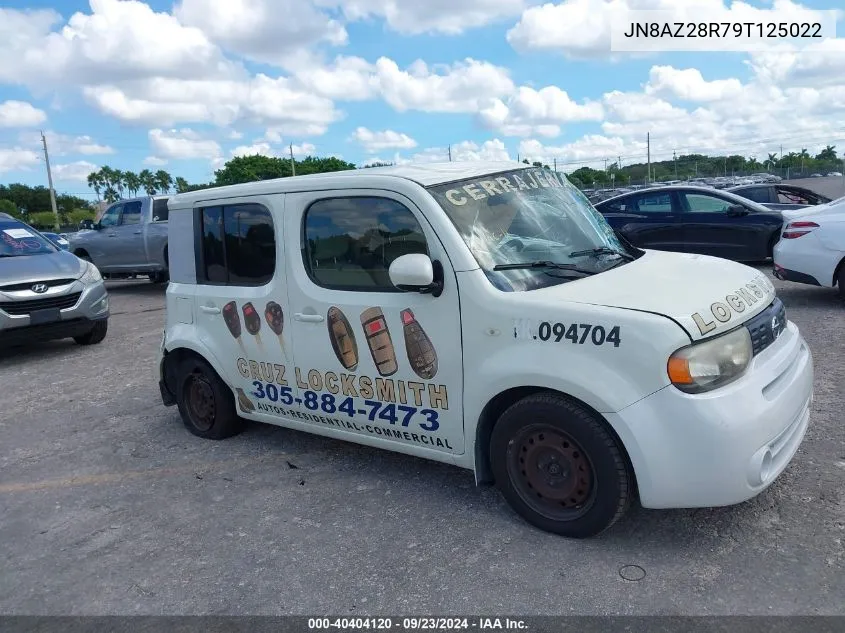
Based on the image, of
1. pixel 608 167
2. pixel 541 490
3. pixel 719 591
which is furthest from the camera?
pixel 608 167

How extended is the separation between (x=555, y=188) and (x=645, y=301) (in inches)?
50.7

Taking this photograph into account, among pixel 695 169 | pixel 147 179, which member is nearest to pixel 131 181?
pixel 147 179

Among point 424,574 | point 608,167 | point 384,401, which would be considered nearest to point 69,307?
point 384,401

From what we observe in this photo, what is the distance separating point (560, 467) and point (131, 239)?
44.0ft

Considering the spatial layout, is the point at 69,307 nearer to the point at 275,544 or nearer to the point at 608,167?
the point at 275,544

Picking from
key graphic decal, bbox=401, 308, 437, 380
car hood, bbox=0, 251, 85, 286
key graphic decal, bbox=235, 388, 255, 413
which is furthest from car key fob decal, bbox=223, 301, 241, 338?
car hood, bbox=0, 251, 85, 286

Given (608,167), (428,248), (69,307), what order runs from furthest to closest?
(608,167) < (69,307) < (428,248)

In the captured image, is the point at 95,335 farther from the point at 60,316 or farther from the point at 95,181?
the point at 95,181

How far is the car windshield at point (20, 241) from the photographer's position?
346 inches

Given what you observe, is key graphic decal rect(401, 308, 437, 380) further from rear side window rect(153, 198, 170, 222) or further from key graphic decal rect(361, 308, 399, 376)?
rear side window rect(153, 198, 170, 222)

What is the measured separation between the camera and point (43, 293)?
830 centimetres

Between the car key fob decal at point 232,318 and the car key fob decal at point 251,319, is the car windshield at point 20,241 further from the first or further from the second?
the car key fob decal at point 251,319

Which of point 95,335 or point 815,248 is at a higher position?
point 815,248

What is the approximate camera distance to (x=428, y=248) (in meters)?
3.60
